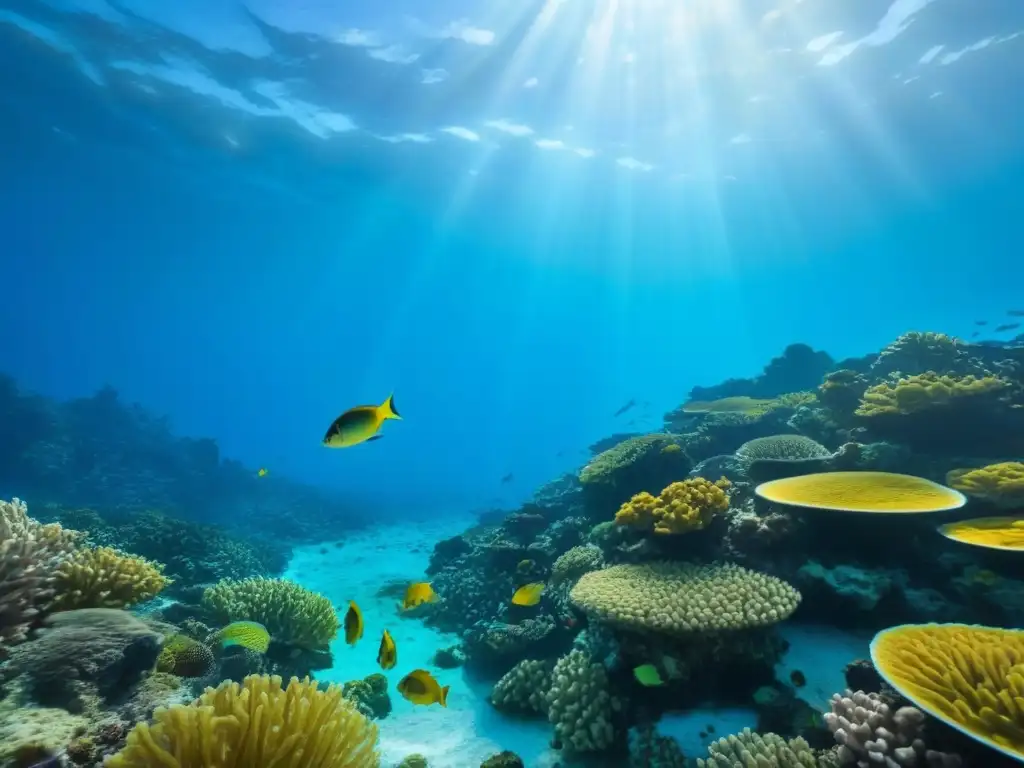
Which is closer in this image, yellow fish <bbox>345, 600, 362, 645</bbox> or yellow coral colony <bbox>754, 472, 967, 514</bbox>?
yellow fish <bbox>345, 600, 362, 645</bbox>

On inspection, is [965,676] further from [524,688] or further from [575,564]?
[575,564]

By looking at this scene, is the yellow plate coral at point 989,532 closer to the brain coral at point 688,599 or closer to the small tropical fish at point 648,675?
the brain coral at point 688,599

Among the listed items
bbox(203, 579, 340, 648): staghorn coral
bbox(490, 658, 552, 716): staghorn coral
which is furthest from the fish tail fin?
bbox(490, 658, 552, 716): staghorn coral

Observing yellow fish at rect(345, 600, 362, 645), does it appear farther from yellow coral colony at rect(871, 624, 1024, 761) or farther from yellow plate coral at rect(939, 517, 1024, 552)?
yellow plate coral at rect(939, 517, 1024, 552)

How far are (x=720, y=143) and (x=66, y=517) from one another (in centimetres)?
4137

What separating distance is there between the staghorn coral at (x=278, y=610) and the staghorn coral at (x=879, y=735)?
644cm

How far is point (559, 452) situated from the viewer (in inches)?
1404

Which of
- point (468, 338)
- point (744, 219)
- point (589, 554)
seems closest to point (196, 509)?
point (589, 554)

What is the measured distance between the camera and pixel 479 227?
5338 cm

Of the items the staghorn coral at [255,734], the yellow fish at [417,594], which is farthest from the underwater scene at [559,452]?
the yellow fish at [417,594]

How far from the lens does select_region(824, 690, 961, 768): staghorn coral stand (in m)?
3.09

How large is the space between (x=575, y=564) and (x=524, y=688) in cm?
235

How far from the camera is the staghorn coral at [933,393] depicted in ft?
24.7

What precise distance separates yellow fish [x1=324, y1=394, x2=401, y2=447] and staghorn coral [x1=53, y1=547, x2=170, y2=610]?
11.2ft
